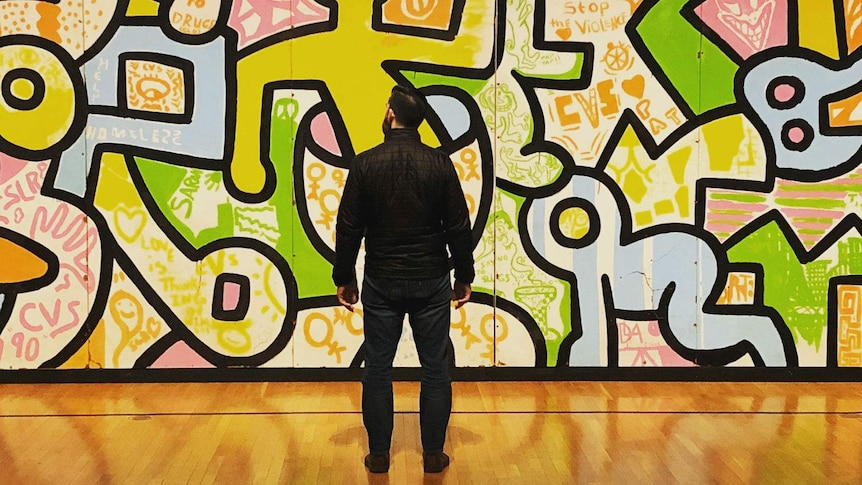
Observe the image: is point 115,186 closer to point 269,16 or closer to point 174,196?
point 174,196

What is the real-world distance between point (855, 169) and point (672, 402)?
Answer: 1.76 m

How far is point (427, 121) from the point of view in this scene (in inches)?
211

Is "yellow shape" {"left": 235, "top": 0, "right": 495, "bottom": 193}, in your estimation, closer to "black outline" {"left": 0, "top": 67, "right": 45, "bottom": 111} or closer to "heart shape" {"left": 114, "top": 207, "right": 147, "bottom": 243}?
"heart shape" {"left": 114, "top": 207, "right": 147, "bottom": 243}

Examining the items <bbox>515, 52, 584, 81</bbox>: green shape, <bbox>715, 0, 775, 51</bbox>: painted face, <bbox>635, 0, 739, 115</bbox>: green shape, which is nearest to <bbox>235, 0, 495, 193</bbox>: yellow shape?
<bbox>515, 52, 584, 81</bbox>: green shape

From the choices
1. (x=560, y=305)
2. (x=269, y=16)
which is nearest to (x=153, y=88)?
(x=269, y=16)

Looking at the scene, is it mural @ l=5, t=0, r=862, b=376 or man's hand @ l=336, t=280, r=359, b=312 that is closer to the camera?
man's hand @ l=336, t=280, r=359, b=312

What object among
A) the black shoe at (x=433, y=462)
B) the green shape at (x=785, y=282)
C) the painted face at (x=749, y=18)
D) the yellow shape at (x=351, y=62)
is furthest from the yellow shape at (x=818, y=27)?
the black shoe at (x=433, y=462)

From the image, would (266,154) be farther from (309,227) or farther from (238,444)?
(238,444)

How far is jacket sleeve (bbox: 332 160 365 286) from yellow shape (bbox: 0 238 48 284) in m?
2.36

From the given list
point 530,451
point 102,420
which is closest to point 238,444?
point 102,420

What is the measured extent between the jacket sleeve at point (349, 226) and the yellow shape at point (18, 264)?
236cm

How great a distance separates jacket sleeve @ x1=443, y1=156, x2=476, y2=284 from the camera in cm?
375

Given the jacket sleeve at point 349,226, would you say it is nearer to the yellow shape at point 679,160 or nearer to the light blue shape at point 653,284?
the light blue shape at point 653,284

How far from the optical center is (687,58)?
537 cm
